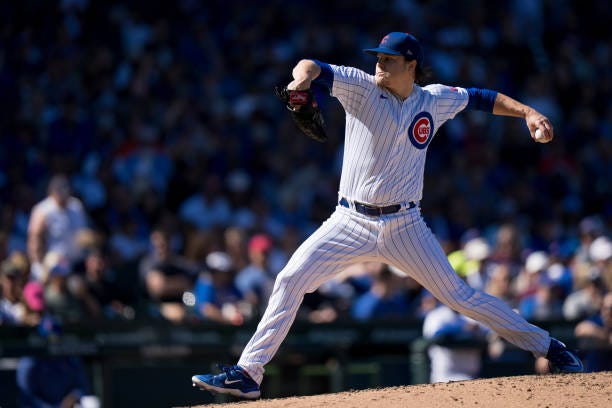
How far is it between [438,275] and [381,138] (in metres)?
0.73

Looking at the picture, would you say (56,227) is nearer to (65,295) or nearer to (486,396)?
(65,295)

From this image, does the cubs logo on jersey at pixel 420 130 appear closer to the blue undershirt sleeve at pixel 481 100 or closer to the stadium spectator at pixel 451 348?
the blue undershirt sleeve at pixel 481 100

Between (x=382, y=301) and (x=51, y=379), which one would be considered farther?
(x=382, y=301)

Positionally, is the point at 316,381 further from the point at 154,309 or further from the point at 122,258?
the point at 122,258

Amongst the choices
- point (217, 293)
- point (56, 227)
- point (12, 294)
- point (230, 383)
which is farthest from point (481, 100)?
point (56, 227)

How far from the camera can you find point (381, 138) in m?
5.25

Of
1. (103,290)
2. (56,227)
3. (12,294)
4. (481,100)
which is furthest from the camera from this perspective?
(56,227)

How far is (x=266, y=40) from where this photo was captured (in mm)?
13547

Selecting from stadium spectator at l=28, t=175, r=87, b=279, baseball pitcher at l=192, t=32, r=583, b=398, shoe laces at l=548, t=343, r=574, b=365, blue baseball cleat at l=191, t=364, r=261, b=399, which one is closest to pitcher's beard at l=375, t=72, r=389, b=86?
baseball pitcher at l=192, t=32, r=583, b=398

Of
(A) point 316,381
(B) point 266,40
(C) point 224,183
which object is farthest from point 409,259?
(B) point 266,40

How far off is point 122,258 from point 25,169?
160cm

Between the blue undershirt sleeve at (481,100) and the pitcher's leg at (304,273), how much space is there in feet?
3.02

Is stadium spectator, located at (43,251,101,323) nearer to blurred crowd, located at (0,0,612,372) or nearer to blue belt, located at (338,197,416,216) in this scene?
blurred crowd, located at (0,0,612,372)

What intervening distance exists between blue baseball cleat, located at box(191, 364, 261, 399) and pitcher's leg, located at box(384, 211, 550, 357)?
2.98 ft
